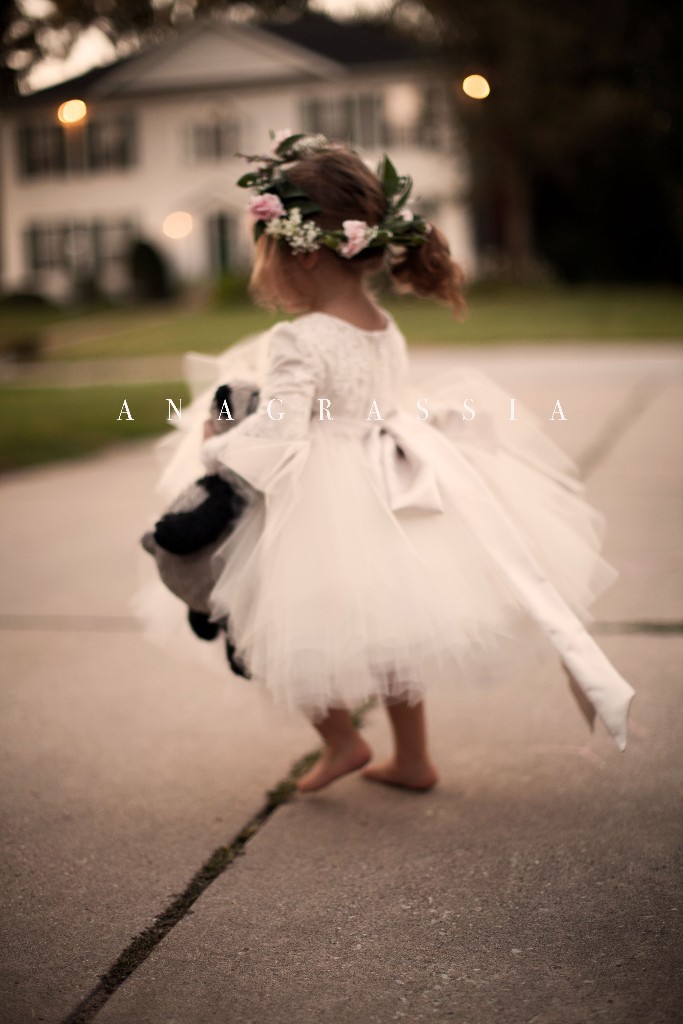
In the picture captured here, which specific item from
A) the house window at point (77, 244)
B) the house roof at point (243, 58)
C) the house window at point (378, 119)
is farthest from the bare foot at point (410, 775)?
the house window at point (77, 244)

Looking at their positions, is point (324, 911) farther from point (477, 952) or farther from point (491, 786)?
point (491, 786)

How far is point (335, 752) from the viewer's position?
2771mm

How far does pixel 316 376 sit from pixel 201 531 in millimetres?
465

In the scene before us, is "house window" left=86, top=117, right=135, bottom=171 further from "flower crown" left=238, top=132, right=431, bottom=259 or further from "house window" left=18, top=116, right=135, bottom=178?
"flower crown" left=238, top=132, right=431, bottom=259

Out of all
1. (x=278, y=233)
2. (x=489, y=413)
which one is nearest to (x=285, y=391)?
(x=278, y=233)

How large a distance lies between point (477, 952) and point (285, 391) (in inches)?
51.0

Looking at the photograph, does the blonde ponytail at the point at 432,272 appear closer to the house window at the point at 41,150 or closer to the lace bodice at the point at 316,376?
the lace bodice at the point at 316,376

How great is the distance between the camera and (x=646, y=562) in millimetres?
4750

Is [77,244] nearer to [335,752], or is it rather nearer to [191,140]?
[191,140]

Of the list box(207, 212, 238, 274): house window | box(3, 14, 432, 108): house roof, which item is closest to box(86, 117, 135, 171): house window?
box(3, 14, 432, 108): house roof

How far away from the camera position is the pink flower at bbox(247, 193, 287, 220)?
8.73 ft

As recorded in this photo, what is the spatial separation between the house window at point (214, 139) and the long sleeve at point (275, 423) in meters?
31.2

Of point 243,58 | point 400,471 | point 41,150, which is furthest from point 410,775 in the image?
point 41,150

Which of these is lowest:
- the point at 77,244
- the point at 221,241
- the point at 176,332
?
the point at 176,332
